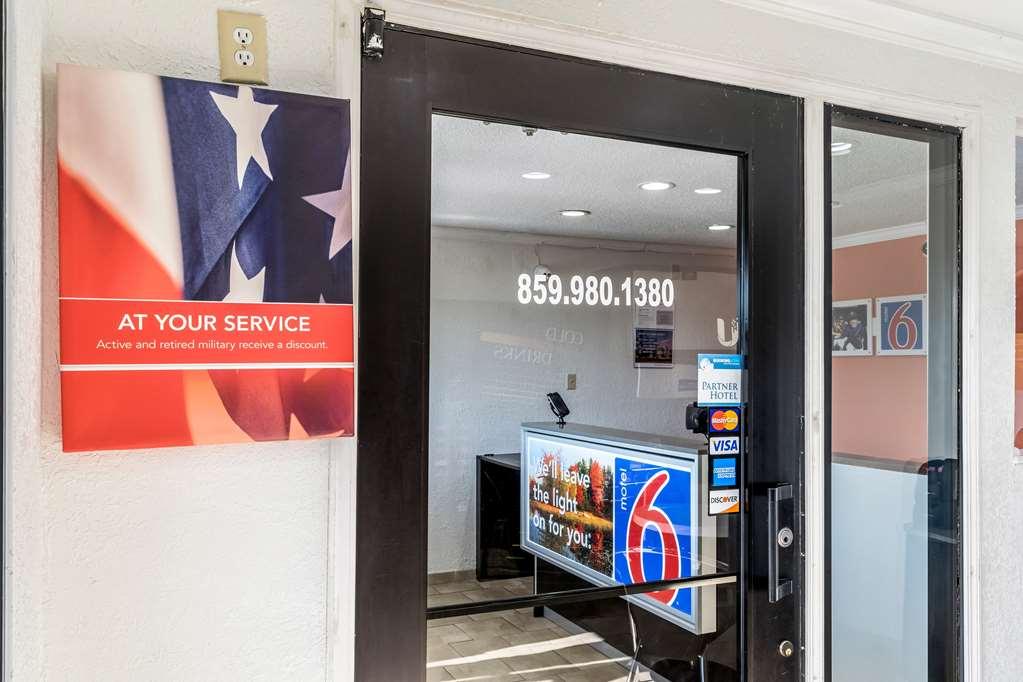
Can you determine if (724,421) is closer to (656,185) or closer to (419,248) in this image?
(656,185)

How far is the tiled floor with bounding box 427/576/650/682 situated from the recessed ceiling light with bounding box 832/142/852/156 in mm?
1213

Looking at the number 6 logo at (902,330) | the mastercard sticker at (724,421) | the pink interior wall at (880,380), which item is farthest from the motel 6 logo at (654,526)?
the number 6 logo at (902,330)

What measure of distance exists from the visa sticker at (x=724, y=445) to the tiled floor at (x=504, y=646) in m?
0.47

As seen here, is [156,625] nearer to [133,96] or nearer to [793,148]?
[133,96]

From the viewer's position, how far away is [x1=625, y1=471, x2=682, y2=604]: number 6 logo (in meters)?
1.62

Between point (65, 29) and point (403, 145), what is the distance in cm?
54

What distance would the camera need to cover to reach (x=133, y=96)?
1164 millimetres

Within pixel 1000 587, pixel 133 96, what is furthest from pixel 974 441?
pixel 133 96

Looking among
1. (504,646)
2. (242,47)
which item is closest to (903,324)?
(504,646)

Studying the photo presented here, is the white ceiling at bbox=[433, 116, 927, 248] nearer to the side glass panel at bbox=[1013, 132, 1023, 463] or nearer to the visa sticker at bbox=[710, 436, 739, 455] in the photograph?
the visa sticker at bbox=[710, 436, 739, 455]

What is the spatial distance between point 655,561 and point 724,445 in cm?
29

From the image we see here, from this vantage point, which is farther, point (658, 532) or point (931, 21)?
point (931, 21)

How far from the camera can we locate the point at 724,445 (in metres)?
1.69

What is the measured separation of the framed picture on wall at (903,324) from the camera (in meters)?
1.91
